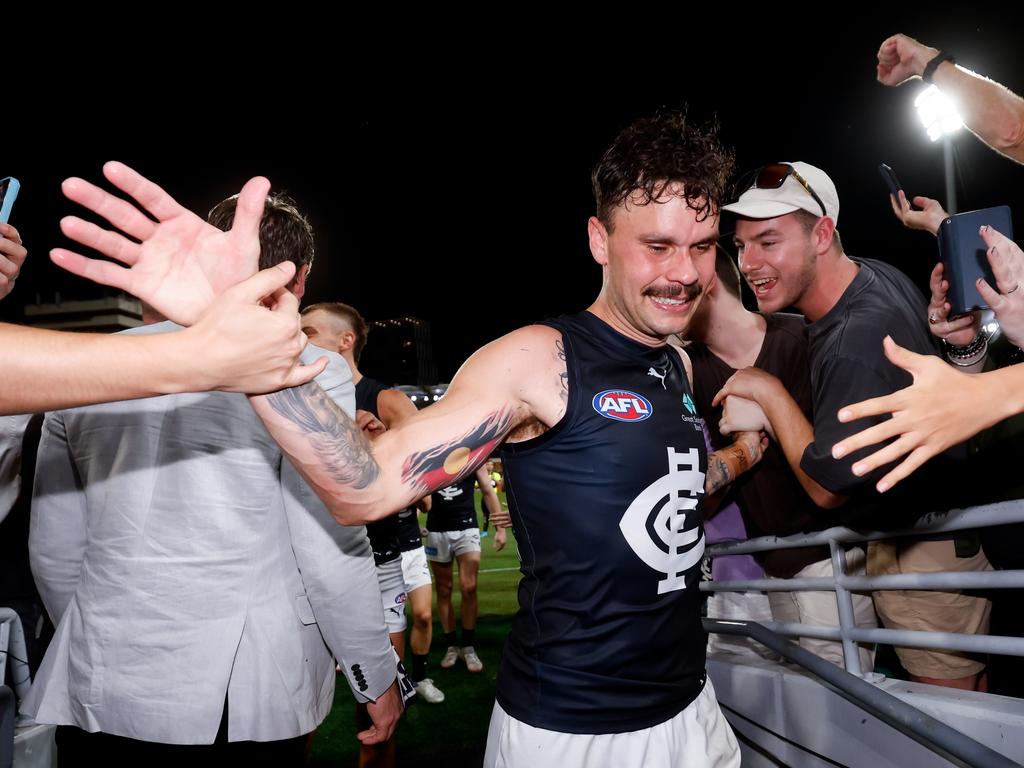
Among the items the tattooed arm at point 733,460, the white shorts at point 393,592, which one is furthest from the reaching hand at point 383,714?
the white shorts at point 393,592

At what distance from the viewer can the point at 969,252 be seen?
2227 millimetres

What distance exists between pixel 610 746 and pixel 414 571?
15.1ft

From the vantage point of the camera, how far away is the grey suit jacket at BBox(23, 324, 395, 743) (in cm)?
192

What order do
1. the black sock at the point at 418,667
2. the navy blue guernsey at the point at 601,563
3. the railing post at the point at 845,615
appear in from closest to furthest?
the navy blue guernsey at the point at 601,563 < the railing post at the point at 845,615 < the black sock at the point at 418,667

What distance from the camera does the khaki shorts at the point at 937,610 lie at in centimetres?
280

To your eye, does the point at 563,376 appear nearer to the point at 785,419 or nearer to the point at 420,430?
the point at 420,430

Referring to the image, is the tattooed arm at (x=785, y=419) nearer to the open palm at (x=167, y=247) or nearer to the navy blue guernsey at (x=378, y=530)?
the open palm at (x=167, y=247)

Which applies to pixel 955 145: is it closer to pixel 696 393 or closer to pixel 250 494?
pixel 696 393

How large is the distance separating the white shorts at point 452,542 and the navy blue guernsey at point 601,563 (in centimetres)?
535

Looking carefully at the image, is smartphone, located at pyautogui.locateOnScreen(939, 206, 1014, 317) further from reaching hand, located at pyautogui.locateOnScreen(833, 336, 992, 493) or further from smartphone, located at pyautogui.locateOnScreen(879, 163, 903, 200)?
smartphone, located at pyautogui.locateOnScreen(879, 163, 903, 200)

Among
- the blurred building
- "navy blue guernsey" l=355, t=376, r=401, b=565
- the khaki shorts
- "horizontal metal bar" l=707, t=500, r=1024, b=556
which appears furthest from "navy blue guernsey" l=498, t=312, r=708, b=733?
the blurred building

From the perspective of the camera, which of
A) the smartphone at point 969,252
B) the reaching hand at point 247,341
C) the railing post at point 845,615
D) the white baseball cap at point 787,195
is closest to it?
the reaching hand at point 247,341

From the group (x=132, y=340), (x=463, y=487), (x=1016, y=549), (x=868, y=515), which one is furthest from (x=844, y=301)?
(x=463, y=487)

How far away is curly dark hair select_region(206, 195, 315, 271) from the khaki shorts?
2.88 m
